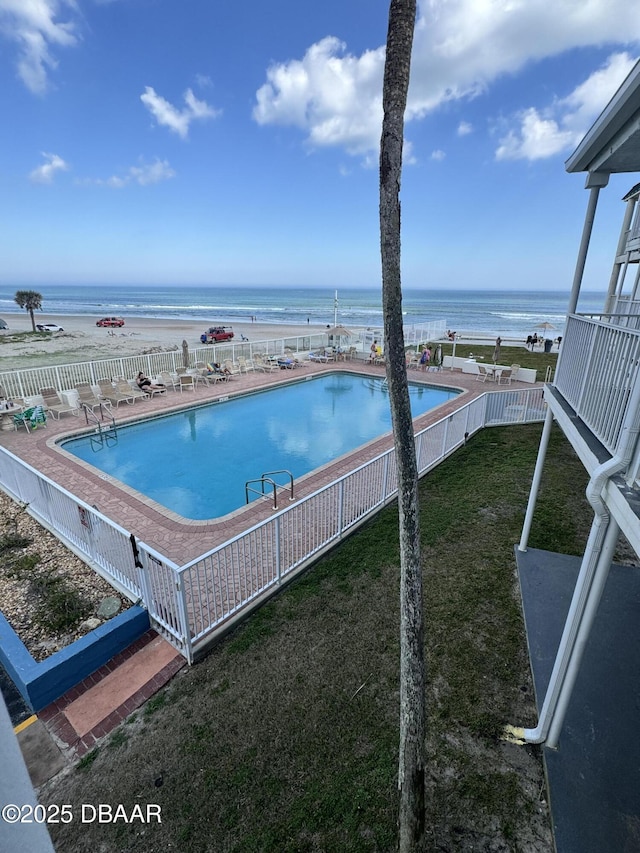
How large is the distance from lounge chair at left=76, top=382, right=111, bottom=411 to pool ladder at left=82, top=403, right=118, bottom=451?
0.14 meters

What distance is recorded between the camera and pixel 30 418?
456 inches

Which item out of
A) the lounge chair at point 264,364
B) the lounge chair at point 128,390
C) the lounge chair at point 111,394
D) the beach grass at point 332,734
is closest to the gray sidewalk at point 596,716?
the beach grass at point 332,734

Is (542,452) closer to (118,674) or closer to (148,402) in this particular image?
(118,674)

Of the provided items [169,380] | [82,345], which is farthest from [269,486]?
[82,345]

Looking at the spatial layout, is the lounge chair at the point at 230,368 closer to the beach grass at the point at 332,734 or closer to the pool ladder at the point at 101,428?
the pool ladder at the point at 101,428

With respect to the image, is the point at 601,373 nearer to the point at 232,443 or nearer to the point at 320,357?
the point at 232,443

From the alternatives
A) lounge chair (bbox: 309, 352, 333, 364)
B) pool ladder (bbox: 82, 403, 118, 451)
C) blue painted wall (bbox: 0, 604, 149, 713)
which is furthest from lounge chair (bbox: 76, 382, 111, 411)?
lounge chair (bbox: 309, 352, 333, 364)

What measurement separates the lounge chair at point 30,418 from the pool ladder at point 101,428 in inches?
45.3

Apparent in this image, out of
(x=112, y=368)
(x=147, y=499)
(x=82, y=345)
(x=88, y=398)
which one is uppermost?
(x=112, y=368)

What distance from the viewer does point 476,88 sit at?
5227mm

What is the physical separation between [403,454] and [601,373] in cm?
241

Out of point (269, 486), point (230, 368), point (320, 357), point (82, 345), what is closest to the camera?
point (269, 486)

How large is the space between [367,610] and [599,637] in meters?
2.79

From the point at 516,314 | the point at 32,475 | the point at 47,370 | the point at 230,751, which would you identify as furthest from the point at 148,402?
the point at 516,314
